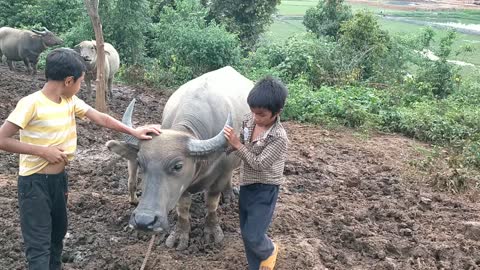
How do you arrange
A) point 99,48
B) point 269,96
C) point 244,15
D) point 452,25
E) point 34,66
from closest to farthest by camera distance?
point 269,96 → point 99,48 → point 34,66 → point 244,15 → point 452,25

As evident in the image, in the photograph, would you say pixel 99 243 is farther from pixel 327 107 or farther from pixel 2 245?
pixel 327 107

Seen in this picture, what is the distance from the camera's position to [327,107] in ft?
28.8

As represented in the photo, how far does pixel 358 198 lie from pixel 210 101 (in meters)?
2.10

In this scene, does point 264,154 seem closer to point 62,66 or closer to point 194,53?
point 62,66

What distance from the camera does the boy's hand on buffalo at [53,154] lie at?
296 centimetres

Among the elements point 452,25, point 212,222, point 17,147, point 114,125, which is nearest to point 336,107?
point 212,222

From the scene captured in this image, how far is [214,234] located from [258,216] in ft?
3.37

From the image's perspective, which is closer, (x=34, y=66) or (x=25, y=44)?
(x=25, y=44)

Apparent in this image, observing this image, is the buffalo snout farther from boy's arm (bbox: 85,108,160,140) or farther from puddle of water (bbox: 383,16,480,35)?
puddle of water (bbox: 383,16,480,35)

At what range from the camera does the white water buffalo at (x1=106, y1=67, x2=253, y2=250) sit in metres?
3.33

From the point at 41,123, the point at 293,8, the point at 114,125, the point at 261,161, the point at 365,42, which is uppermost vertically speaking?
the point at 41,123

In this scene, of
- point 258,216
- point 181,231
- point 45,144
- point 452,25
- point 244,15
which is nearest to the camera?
point 45,144

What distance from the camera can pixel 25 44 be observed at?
35.6ft

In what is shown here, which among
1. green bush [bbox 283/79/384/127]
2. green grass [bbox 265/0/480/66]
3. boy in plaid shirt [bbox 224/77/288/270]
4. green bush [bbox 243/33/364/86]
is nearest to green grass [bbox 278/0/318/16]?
green grass [bbox 265/0/480/66]
